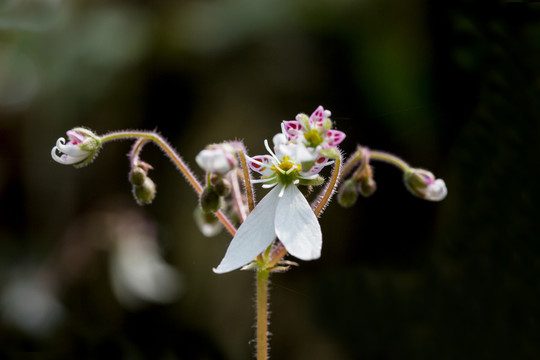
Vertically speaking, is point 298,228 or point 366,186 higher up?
point 366,186

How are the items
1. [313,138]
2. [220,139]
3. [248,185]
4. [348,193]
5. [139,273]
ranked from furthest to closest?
[220,139]
[139,273]
[348,193]
[248,185]
[313,138]

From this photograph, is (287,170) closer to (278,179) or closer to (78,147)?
(278,179)

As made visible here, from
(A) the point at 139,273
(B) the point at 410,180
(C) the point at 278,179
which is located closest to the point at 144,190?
(C) the point at 278,179

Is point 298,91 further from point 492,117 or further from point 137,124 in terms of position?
point 492,117

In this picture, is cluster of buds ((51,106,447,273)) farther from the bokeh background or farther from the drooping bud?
the bokeh background

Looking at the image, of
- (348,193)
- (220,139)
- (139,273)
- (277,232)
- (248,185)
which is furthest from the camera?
(220,139)

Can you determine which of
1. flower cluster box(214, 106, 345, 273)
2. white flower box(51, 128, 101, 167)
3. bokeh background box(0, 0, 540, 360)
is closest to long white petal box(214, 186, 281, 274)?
flower cluster box(214, 106, 345, 273)

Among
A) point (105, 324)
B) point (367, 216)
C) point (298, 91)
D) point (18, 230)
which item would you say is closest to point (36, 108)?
point (18, 230)
